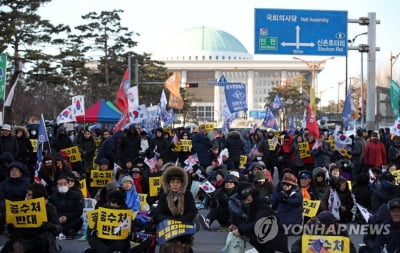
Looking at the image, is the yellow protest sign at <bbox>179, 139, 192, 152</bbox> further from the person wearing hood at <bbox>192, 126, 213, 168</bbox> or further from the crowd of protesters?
the person wearing hood at <bbox>192, 126, 213, 168</bbox>

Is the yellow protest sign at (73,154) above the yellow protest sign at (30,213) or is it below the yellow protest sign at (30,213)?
above

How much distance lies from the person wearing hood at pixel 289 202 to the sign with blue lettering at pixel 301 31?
10.4 m

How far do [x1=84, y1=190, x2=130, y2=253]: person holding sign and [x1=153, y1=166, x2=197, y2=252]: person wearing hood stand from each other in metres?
0.78

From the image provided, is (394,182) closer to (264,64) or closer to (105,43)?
(105,43)

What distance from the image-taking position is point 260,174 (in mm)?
11406

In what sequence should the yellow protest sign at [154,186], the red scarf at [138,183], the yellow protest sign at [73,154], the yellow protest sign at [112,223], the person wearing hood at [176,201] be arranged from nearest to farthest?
Result: 1. the person wearing hood at [176,201]
2. the yellow protest sign at [112,223]
3. the yellow protest sign at [154,186]
4. the red scarf at [138,183]
5. the yellow protest sign at [73,154]

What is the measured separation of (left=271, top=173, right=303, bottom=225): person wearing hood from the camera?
9008 mm

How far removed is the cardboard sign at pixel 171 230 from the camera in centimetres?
712

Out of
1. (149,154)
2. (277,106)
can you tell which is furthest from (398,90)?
(277,106)

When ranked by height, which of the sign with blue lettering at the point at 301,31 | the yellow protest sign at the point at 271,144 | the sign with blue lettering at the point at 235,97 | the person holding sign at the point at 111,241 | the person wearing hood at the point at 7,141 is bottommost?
the person holding sign at the point at 111,241

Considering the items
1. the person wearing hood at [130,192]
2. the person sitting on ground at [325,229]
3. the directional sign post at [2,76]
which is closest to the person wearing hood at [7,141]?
the directional sign post at [2,76]

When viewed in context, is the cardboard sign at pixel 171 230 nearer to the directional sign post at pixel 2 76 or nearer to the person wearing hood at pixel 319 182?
the person wearing hood at pixel 319 182

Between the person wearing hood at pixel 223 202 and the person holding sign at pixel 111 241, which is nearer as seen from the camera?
the person holding sign at pixel 111 241

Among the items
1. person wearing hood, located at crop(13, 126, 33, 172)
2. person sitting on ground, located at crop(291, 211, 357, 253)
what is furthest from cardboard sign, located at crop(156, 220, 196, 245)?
person wearing hood, located at crop(13, 126, 33, 172)
